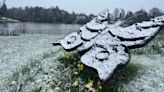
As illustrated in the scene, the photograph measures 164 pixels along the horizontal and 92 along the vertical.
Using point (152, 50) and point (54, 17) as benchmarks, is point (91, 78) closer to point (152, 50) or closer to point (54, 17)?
point (152, 50)

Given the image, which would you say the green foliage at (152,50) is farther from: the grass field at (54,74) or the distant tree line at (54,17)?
the distant tree line at (54,17)

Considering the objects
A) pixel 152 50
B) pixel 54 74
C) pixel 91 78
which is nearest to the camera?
pixel 91 78

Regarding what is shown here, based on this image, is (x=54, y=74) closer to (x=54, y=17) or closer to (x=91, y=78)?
(x=91, y=78)

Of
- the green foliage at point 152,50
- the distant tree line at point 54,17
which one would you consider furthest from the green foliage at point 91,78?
the distant tree line at point 54,17

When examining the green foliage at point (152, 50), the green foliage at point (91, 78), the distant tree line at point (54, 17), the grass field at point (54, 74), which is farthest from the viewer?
the distant tree line at point (54, 17)

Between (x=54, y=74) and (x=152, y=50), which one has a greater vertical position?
(x=152, y=50)

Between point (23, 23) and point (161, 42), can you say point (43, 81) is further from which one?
point (23, 23)

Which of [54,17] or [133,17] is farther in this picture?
[54,17]

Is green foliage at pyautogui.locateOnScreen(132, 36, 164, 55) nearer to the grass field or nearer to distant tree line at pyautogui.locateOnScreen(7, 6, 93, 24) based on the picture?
the grass field

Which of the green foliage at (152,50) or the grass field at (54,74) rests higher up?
the green foliage at (152,50)

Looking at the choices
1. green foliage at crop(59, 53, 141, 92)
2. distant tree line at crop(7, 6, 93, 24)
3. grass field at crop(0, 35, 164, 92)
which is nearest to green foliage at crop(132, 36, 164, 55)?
grass field at crop(0, 35, 164, 92)

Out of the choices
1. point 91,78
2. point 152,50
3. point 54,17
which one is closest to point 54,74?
point 91,78

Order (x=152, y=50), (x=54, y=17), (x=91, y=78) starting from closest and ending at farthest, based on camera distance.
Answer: (x=91, y=78)
(x=152, y=50)
(x=54, y=17)

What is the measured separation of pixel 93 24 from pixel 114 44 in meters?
2.62
